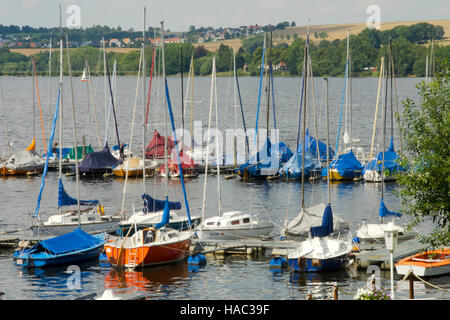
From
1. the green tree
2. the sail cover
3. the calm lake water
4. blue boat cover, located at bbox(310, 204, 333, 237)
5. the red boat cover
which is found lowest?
the calm lake water

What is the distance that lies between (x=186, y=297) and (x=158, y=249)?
16.6 ft

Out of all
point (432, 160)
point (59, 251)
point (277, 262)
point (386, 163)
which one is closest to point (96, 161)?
point (386, 163)

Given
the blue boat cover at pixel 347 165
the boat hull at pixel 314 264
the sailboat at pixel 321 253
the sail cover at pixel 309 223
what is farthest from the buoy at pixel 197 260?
the blue boat cover at pixel 347 165

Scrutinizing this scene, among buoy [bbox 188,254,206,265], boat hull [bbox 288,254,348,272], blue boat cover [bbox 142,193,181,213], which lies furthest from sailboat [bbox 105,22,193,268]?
boat hull [bbox 288,254,348,272]

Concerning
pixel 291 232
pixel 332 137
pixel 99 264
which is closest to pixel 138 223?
pixel 99 264

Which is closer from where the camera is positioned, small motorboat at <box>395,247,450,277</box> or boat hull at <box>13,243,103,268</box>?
small motorboat at <box>395,247,450,277</box>

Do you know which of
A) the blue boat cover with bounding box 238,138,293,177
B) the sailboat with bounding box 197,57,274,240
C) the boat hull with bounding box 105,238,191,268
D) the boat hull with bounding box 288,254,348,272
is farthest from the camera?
the blue boat cover with bounding box 238,138,293,177

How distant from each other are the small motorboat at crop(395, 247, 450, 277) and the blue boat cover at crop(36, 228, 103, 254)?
14.7 m

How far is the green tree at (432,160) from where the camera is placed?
26625mm

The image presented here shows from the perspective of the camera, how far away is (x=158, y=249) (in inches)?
1452

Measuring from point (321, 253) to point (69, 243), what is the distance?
11.9 m

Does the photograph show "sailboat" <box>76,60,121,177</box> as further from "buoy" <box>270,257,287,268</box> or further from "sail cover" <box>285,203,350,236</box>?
"buoy" <box>270,257,287,268</box>

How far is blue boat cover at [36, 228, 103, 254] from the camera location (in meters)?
37.2
